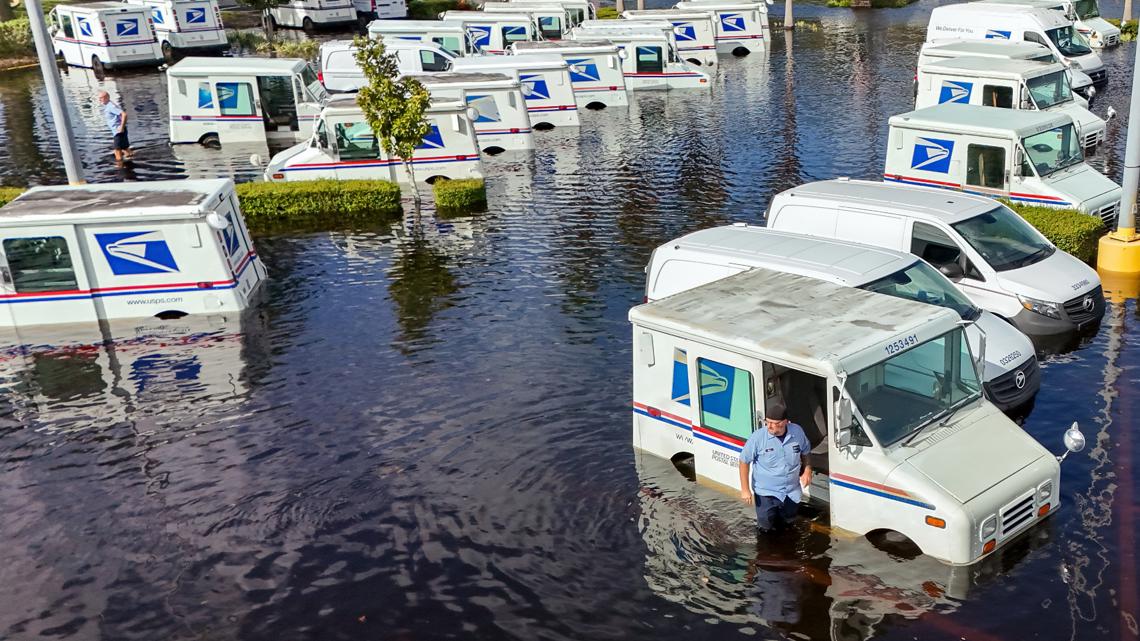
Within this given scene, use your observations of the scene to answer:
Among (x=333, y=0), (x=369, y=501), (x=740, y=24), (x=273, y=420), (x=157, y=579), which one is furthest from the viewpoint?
(x=333, y=0)

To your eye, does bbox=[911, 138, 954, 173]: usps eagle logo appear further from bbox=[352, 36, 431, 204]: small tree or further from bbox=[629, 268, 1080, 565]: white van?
bbox=[352, 36, 431, 204]: small tree

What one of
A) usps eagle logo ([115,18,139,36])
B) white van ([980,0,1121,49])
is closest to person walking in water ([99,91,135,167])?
usps eagle logo ([115,18,139,36])

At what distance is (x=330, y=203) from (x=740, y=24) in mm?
28020

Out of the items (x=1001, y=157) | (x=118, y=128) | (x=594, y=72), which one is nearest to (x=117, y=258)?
(x=118, y=128)

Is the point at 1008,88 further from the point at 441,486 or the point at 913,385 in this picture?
the point at 441,486

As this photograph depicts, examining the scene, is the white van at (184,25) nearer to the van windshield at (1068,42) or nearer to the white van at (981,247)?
the van windshield at (1068,42)

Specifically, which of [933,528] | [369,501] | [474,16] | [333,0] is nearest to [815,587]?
Answer: [933,528]

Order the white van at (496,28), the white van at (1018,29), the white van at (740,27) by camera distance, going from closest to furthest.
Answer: the white van at (1018,29)
the white van at (496,28)
the white van at (740,27)

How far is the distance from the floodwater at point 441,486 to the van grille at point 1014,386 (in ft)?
1.49

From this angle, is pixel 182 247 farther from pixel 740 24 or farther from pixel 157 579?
pixel 740 24

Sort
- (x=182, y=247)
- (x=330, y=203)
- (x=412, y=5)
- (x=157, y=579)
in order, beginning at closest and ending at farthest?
(x=157, y=579) → (x=182, y=247) → (x=330, y=203) → (x=412, y=5)

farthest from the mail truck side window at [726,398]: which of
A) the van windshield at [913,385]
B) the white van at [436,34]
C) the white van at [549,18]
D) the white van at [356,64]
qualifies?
the white van at [549,18]

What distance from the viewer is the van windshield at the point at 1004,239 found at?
58.2 feet

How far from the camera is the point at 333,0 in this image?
186ft
